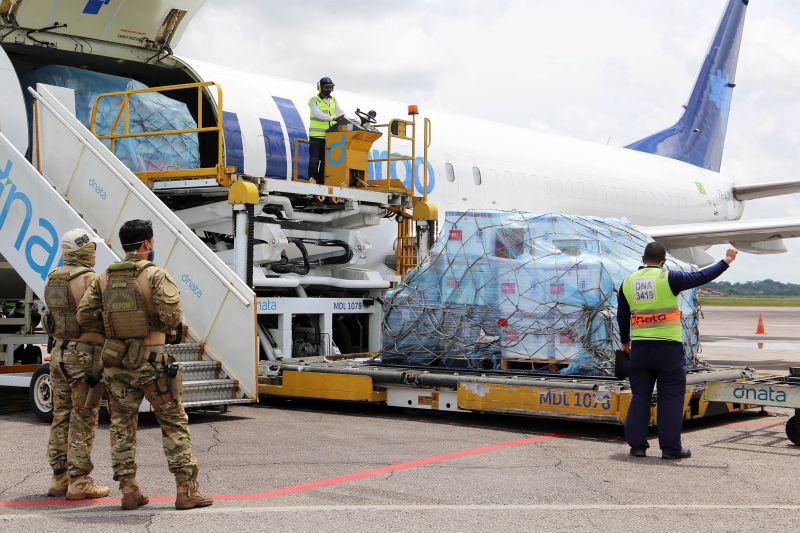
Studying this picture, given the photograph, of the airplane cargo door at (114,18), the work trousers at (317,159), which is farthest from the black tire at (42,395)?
the work trousers at (317,159)

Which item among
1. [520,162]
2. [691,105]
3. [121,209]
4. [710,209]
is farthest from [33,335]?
[691,105]

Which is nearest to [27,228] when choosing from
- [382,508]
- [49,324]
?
[49,324]

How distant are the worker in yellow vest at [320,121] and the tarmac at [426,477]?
3.63m

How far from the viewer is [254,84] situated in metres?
13.4

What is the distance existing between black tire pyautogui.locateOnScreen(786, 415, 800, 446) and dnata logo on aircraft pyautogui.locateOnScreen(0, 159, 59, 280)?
250 inches

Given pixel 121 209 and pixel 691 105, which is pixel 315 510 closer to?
pixel 121 209

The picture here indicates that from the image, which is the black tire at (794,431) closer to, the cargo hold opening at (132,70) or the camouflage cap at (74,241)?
the camouflage cap at (74,241)

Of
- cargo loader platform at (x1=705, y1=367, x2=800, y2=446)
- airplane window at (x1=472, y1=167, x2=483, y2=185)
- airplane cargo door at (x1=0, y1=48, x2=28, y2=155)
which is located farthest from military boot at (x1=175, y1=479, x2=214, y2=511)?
airplane window at (x1=472, y1=167, x2=483, y2=185)

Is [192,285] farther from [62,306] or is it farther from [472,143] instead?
[472,143]

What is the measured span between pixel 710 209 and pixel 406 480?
21.3 m

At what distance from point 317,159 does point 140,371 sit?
6944 mm

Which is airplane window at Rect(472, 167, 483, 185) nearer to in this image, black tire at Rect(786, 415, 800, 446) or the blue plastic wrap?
the blue plastic wrap

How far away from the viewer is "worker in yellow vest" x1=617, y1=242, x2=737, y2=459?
734 cm

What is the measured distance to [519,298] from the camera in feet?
30.8
